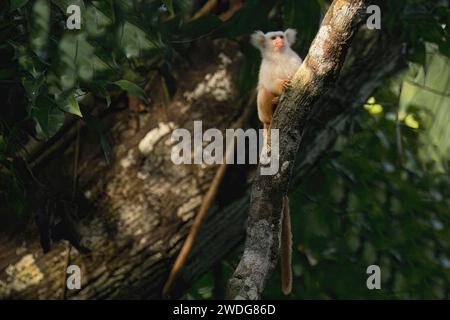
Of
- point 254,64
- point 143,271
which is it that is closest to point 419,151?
point 254,64

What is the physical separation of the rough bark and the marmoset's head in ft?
1.30

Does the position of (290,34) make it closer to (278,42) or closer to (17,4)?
(278,42)

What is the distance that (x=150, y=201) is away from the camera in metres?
4.41

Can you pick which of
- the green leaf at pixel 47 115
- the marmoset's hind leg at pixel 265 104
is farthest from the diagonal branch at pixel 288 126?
the green leaf at pixel 47 115

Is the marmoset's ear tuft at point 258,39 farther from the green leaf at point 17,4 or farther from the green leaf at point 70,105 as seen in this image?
the green leaf at point 17,4

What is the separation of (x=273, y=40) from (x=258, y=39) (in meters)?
0.17

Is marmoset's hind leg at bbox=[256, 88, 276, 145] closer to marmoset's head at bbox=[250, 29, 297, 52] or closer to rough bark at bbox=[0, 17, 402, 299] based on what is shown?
marmoset's head at bbox=[250, 29, 297, 52]

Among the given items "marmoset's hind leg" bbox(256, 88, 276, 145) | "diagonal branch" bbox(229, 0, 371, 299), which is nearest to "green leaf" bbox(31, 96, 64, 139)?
"diagonal branch" bbox(229, 0, 371, 299)

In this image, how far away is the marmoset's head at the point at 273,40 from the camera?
401cm

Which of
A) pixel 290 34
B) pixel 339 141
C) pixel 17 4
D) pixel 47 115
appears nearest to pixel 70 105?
pixel 47 115

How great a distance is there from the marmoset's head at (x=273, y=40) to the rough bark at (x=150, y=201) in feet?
1.30

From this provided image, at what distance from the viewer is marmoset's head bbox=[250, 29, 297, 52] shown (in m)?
4.01
